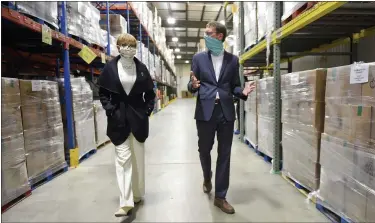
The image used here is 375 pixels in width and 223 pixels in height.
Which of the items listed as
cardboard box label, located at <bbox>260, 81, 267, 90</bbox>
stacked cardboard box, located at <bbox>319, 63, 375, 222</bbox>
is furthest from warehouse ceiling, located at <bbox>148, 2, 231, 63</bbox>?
stacked cardboard box, located at <bbox>319, 63, 375, 222</bbox>

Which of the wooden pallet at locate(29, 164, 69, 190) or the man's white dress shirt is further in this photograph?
the wooden pallet at locate(29, 164, 69, 190)

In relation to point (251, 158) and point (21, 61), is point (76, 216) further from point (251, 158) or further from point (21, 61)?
point (21, 61)

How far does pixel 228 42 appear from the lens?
7.38 meters

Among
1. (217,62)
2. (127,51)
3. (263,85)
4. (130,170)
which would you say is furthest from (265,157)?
(127,51)

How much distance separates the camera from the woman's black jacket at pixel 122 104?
2305 millimetres

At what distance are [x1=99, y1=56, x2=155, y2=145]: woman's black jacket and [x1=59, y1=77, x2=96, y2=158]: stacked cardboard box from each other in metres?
1.91

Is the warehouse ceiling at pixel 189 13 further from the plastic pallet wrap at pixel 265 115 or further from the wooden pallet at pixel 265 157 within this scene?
the wooden pallet at pixel 265 157

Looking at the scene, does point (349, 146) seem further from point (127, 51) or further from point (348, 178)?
point (127, 51)

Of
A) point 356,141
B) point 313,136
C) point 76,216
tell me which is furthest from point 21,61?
point 356,141

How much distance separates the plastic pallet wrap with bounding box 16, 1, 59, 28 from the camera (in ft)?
9.20

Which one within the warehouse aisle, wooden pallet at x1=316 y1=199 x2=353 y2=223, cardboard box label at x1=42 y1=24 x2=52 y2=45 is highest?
cardboard box label at x1=42 y1=24 x2=52 y2=45

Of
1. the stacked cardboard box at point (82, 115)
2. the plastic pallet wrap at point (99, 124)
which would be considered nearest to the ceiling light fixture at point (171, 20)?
the plastic pallet wrap at point (99, 124)

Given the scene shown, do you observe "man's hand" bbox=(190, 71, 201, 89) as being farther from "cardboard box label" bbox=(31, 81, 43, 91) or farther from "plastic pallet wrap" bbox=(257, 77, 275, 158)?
"cardboard box label" bbox=(31, 81, 43, 91)

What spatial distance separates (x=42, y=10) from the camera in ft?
10.3
